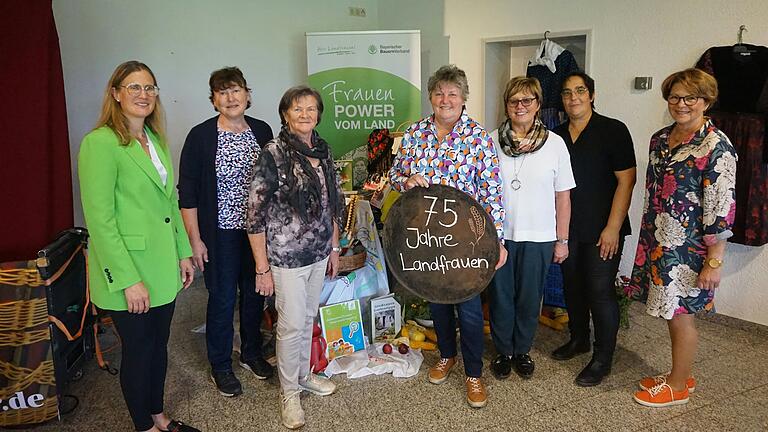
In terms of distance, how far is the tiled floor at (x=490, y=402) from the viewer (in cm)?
222

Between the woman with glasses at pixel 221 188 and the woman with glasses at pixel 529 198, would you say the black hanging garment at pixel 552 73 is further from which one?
the woman with glasses at pixel 221 188

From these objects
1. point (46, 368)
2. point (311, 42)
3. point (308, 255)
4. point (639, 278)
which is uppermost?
point (311, 42)

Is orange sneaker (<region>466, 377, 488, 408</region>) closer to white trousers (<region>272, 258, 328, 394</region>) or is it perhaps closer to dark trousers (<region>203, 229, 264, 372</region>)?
white trousers (<region>272, 258, 328, 394</region>)

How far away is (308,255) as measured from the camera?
210cm

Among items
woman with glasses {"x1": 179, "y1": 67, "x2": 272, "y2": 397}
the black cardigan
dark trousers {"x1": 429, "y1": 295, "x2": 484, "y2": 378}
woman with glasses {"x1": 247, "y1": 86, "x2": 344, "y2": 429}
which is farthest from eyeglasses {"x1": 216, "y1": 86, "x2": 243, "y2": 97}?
dark trousers {"x1": 429, "y1": 295, "x2": 484, "y2": 378}

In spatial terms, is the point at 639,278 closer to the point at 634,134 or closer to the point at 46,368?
the point at 634,134

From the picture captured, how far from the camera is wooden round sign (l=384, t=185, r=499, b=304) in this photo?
208 centimetres

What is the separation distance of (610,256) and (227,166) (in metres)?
1.73

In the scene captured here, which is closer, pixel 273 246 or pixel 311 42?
pixel 273 246

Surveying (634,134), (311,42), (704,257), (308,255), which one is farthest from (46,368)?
(634,134)

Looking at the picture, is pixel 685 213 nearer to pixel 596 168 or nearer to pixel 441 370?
pixel 596 168

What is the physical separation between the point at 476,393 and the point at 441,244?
730 mm

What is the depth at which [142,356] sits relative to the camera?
186 cm

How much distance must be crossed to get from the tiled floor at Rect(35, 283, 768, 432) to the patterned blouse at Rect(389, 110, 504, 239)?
0.81 m
